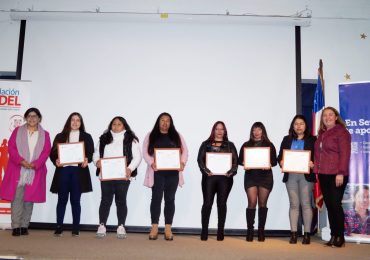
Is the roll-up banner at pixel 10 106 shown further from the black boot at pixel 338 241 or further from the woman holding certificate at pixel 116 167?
the black boot at pixel 338 241

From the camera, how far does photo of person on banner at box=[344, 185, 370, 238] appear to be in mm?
4168

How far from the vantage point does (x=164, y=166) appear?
4160 millimetres

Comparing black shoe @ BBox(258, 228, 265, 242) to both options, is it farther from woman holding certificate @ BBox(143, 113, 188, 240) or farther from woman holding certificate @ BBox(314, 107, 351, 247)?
woman holding certificate @ BBox(143, 113, 188, 240)

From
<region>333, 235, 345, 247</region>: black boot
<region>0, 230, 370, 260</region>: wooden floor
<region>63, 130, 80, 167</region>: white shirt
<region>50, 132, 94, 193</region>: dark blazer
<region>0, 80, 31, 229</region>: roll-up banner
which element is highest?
<region>0, 80, 31, 229</region>: roll-up banner

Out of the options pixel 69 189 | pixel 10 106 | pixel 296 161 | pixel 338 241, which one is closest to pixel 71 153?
pixel 69 189

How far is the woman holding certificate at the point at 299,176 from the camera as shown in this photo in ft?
13.2

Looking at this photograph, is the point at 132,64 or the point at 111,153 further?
the point at 132,64

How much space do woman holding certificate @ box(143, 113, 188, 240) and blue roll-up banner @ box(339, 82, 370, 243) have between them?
2129 millimetres

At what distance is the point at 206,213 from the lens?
13.6 feet

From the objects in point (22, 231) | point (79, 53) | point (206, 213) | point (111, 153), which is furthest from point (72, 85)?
point (206, 213)

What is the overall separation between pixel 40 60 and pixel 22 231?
2.54 meters

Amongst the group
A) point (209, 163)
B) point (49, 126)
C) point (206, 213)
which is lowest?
point (206, 213)

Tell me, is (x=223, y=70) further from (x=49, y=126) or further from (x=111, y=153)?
(x=49, y=126)

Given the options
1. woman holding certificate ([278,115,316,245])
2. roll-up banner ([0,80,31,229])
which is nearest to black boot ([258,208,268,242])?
woman holding certificate ([278,115,316,245])
